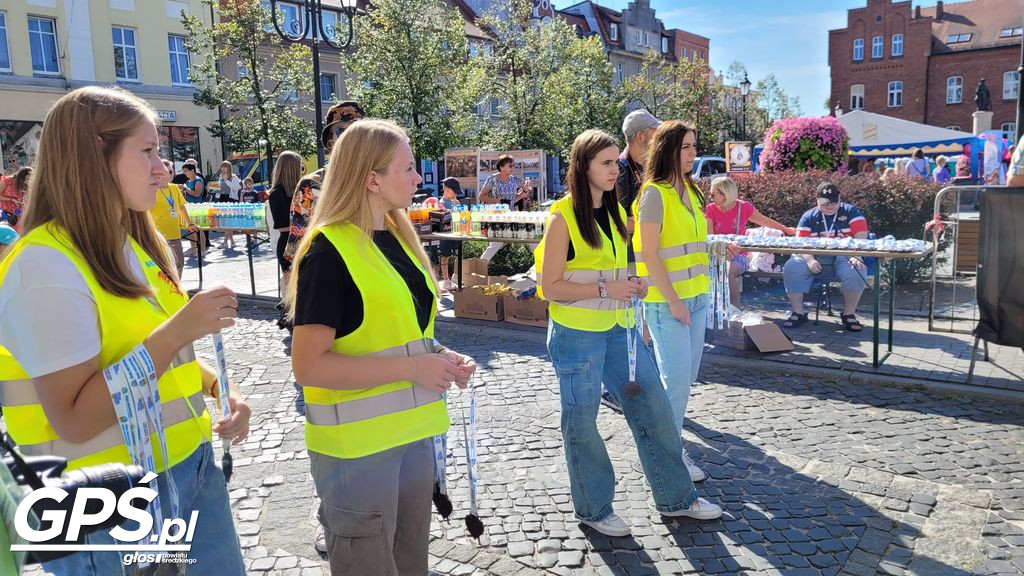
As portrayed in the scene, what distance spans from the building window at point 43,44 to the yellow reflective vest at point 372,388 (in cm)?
3134

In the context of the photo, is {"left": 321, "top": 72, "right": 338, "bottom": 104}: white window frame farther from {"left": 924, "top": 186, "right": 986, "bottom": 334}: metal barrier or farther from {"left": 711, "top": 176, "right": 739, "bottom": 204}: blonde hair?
{"left": 711, "top": 176, "right": 739, "bottom": 204}: blonde hair

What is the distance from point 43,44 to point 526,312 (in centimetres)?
2743

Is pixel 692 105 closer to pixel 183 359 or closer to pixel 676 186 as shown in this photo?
pixel 676 186

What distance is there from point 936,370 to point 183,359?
6335 mm

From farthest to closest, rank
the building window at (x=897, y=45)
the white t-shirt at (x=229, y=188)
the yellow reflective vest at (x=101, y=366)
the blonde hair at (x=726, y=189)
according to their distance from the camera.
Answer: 1. the building window at (x=897, y=45)
2. the white t-shirt at (x=229, y=188)
3. the blonde hair at (x=726, y=189)
4. the yellow reflective vest at (x=101, y=366)

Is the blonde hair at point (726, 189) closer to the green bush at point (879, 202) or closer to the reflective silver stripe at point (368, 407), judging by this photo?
the green bush at point (879, 202)

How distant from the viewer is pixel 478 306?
8.98 metres

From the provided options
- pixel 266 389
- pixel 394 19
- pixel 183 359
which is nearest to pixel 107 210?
pixel 183 359

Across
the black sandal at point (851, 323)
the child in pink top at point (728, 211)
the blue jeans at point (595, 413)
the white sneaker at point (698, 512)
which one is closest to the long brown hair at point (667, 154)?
the blue jeans at point (595, 413)

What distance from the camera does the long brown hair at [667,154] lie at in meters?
4.20

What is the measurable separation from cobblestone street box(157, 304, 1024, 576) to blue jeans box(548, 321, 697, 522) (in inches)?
9.7

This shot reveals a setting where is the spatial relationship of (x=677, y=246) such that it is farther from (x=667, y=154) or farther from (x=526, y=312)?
(x=526, y=312)

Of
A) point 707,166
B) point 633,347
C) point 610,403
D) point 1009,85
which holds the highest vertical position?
point 1009,85

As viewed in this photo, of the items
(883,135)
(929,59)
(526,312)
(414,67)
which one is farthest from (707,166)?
(929,59)
